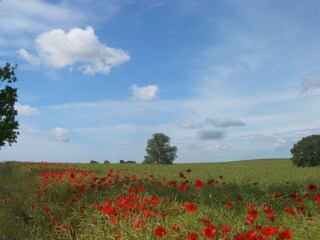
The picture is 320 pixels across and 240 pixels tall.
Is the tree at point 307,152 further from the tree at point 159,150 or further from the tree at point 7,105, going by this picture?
the tree at point 159,150

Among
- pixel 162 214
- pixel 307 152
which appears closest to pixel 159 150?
pixel 307 152

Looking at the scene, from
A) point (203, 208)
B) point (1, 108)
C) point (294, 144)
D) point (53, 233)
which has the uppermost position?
point (1, 108)

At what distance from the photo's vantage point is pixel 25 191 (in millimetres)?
10664

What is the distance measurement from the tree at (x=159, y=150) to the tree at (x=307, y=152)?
36014mm

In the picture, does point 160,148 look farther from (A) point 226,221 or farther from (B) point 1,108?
(A) point 226,221

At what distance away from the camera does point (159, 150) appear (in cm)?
6228

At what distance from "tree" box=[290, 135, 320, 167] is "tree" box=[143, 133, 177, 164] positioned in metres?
36.0

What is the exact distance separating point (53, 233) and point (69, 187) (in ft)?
11.2

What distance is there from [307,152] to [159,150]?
3781cm

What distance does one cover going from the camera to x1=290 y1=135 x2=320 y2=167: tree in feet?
83.3

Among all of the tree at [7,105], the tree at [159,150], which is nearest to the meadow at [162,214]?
the tree at [7,105]

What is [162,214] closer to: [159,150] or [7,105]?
[7,105]

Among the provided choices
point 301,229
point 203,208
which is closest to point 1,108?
point 203,208

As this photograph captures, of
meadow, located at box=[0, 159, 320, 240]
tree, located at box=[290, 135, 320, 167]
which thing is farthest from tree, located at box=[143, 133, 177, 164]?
meadow, located at box=[0, 159, 320, 240]
